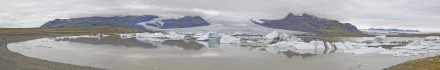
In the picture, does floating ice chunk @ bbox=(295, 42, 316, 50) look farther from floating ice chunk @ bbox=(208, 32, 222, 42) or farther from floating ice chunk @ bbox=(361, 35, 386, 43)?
floating ice chunk @ bbox=(208, 32, 222, 42)

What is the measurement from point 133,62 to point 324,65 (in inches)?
412

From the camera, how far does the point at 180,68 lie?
23.7m

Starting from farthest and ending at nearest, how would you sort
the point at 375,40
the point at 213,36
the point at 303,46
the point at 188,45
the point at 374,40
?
the point at 213,36
the point at 375,40
the point at 374,40
the point at 188,45
the point at 303,46

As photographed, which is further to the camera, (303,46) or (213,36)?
(213,36)

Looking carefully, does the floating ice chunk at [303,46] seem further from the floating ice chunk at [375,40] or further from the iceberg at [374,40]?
the iceberg at [374,40]

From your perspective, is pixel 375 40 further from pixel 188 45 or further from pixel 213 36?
pixel 188 45

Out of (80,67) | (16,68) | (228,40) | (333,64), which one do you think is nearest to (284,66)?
(333,64)

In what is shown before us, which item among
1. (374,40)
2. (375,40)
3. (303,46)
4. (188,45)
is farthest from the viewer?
(375,40)

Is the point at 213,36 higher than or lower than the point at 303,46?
lower

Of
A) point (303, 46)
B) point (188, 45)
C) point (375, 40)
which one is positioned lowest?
point (375, 40)

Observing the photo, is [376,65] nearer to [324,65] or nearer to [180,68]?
[324,65]

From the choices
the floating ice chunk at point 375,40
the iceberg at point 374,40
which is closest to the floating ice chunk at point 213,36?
the floating ice chunk at point 375,40

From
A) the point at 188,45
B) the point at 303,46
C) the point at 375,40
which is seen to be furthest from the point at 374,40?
the point at 188,45

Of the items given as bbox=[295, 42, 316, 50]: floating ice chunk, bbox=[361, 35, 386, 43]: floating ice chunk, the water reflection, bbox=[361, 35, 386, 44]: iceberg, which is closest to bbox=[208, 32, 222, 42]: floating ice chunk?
the water reflection
